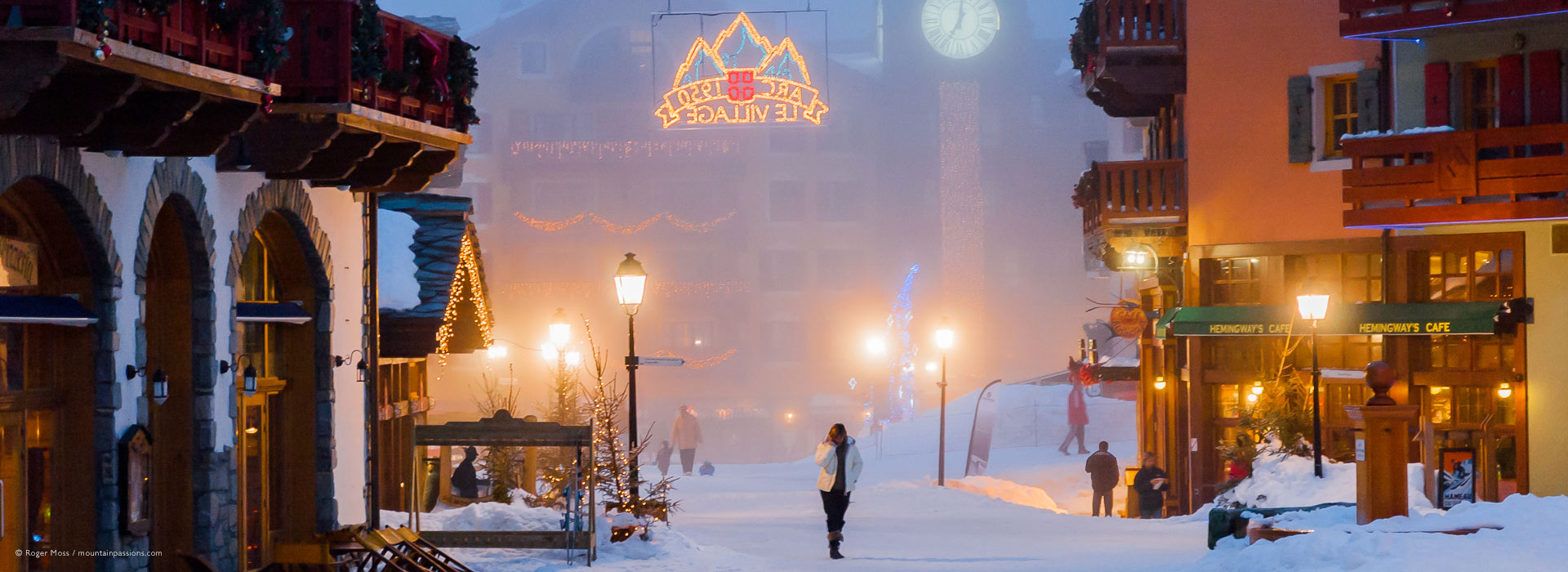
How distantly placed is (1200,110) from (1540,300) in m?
6.46

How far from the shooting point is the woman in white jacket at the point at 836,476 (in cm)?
1733

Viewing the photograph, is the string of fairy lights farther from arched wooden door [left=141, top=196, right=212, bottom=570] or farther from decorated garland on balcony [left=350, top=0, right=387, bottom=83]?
decorated garland on balcony [left=350, top=0, right=387, bottom=83]

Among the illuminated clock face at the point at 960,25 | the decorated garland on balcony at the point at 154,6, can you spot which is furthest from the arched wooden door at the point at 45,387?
the illuminated clock face at the point at 960,25

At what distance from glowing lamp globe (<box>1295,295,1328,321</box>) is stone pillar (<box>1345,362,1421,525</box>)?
6.92m

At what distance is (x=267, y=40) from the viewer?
416 inches

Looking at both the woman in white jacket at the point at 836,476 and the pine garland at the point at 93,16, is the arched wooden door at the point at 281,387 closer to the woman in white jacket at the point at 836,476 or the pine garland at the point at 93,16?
the woman in white jacket at the point at 836,476

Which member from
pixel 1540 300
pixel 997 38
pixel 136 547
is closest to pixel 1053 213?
pixel 997 38

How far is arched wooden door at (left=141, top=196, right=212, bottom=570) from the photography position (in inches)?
511

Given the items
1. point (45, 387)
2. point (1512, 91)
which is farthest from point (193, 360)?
point (1512, 91)

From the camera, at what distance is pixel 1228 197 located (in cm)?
2539

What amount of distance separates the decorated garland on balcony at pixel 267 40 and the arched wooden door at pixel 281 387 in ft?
14.4

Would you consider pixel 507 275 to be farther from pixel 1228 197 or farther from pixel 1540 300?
pixel 1540 300

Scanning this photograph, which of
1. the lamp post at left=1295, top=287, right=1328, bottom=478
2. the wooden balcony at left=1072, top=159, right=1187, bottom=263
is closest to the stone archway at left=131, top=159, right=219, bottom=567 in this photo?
the lamp post at left=1295, top=287, right=1328, bottom=478

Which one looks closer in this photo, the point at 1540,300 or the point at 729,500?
the point at 1540,300
